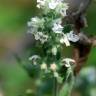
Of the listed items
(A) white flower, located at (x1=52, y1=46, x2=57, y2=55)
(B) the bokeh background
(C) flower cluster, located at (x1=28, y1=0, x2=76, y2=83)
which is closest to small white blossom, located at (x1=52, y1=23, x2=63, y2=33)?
(C) flower cluster, located at (x1=28, y1=0, x2=76, y2=83)

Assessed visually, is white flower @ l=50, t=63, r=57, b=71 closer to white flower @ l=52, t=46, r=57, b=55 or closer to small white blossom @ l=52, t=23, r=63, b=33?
white flower @ l=52, t=46, r=57, b=55

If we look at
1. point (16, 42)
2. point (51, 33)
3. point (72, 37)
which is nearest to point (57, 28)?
point (51, 33)

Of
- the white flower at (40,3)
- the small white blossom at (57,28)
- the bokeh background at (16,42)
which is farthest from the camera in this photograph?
the bokeh background at (16,42)

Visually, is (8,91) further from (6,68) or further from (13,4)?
(13,4)

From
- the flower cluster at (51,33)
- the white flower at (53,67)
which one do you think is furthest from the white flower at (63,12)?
the white flower at (53,67)

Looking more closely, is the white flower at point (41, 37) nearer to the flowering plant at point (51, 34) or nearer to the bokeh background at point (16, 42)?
the flowering plant at point (51, 34)
